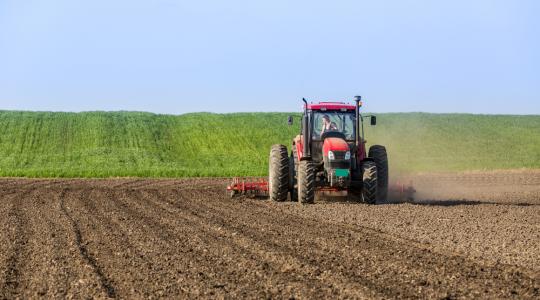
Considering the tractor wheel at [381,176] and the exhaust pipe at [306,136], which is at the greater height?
the exhaust pipe at [306,136]

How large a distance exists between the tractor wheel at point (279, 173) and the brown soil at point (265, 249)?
400 millimetres

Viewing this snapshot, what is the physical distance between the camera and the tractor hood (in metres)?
17.4

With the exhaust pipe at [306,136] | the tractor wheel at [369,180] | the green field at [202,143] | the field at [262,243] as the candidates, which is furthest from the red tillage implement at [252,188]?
the green field at [202,143]

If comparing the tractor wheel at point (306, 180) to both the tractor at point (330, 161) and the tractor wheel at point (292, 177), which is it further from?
the tractor wheel at point (292, 177)

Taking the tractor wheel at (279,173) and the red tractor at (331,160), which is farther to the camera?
the tractor wheel at (279,173)

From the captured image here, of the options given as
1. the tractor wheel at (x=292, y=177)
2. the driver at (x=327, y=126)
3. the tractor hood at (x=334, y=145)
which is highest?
the driver at (x=327, y=126)

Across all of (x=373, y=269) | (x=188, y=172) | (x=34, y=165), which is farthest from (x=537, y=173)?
(x=373, y=269)

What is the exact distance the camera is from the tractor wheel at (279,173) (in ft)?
59.7

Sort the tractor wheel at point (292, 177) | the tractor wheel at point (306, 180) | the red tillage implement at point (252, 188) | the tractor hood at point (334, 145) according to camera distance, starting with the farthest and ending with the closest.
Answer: the red tillage implement at point (252, 188), the tractor wheel at point (292, 177), the tractor hood at point (334, 145), the tractor wheel at point (306, 180)

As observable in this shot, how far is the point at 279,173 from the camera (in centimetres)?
1823

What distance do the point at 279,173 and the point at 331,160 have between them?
143cm

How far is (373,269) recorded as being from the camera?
8977 mm

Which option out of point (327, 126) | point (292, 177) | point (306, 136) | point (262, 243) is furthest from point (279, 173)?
point (262, 243)

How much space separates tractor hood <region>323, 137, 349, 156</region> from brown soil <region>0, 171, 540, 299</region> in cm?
124
